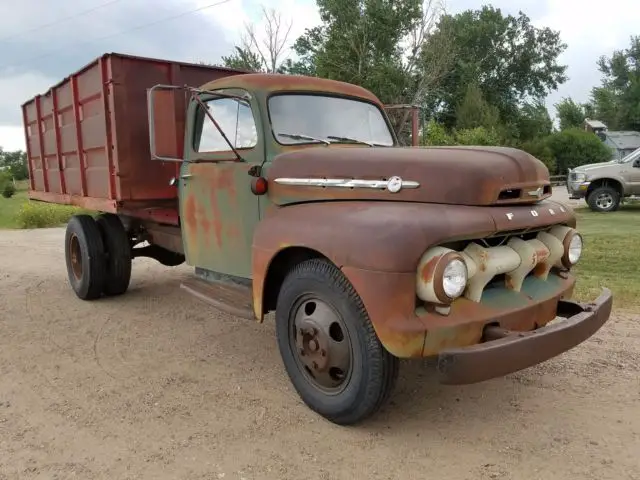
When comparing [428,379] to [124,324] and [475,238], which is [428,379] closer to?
[475,238]

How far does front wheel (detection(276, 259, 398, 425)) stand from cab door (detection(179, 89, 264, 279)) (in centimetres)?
81

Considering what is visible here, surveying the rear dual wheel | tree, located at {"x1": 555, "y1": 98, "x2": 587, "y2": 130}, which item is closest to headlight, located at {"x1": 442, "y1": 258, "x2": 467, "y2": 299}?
the rear dual wheel

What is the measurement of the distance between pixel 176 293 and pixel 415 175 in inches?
162

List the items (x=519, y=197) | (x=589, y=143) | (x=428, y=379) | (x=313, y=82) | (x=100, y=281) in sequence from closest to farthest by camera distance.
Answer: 1. (x=519, y=197)
2. (x=428, y=379)
3. (x=313, y=82)
4. (x=100, y=281)
5. (x=589, y=143)

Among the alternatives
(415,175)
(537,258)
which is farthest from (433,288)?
(537,258)

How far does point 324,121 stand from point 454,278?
1881 mm

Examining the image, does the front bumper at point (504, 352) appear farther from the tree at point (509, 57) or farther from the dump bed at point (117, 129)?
the tree at point (509, 57)

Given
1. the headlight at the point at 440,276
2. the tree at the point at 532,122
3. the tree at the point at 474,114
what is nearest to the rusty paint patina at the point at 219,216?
the headlight at the point at 440,276

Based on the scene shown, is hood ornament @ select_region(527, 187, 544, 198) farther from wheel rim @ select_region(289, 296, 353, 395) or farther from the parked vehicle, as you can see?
the parked vehicle

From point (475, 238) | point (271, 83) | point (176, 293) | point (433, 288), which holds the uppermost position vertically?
point (271, 83)

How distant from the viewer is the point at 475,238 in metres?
2.87

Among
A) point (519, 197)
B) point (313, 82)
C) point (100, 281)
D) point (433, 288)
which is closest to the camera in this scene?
point (433, 288)

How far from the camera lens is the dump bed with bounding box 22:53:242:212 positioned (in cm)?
499

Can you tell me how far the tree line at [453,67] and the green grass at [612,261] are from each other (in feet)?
8.85
